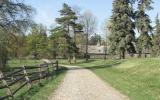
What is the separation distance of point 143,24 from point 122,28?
577 centimetres

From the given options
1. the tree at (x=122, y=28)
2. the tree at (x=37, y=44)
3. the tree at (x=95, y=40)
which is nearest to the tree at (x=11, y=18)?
the tree at (x=122, y=28)

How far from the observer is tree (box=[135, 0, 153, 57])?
75875mm

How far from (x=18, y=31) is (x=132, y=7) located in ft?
112

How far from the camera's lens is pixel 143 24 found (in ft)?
248

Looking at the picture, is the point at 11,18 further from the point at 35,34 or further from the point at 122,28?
the point at 35,34

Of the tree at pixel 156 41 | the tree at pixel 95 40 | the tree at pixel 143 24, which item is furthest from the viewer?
the tree at pixel 95 40

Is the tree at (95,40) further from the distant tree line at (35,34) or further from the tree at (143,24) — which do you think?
the tree at (143,24)

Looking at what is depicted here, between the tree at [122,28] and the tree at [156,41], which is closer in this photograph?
the tree at [122,28]

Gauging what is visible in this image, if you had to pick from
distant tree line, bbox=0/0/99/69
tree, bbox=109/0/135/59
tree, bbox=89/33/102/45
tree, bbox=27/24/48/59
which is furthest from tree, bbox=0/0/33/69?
tree, bbox=89/33/102/45

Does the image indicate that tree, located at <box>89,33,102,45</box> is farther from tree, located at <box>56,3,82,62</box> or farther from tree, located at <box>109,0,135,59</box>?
tree, located at <box>109,0,135,59</box>

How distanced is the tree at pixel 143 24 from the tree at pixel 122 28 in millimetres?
3448

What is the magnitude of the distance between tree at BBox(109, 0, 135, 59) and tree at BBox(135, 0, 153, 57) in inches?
136

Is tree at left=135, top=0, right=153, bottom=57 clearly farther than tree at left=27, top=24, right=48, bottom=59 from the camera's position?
No

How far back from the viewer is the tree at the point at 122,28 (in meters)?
70.7
